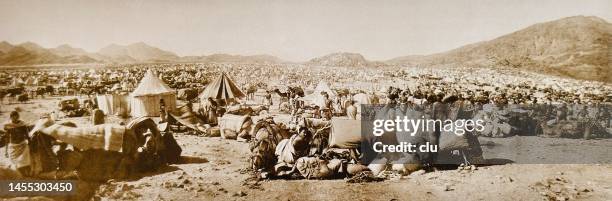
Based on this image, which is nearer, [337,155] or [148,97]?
[337,155]

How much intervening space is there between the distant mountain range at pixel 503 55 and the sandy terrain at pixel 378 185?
396 centimetres

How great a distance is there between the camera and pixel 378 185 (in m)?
7.77

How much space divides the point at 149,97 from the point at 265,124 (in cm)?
494

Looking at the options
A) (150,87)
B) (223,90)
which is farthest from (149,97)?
(223,90)

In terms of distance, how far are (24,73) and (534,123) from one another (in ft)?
49.5

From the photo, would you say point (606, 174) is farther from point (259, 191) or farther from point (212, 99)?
point (212, 99)

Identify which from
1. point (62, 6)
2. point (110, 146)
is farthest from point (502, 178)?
point (62, 6)

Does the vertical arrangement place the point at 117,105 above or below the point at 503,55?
below

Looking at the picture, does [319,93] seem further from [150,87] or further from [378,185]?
[378,185]

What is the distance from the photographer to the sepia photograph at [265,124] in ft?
24.9

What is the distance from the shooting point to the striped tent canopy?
1362 cm

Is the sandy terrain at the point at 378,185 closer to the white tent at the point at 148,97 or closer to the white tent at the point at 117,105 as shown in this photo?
the white tent at the point at 148,97

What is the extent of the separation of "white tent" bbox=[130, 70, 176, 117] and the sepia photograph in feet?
0.14

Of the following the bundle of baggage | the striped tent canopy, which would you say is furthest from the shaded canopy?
the bundle of baggage
